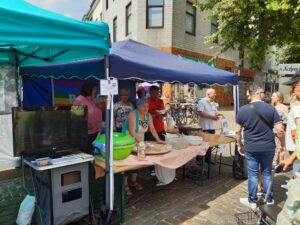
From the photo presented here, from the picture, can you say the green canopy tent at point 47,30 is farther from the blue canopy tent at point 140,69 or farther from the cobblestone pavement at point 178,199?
the cobblestone pavement at point 178,199

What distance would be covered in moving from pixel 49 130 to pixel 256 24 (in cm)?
818

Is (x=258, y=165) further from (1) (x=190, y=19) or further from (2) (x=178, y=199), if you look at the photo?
(1) (x=190, y=19)

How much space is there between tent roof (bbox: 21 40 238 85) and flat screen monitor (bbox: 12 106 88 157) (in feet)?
2.56

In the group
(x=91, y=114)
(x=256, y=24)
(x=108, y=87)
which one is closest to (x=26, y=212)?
(x=108, y=87)

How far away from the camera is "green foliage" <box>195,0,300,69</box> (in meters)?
8.41

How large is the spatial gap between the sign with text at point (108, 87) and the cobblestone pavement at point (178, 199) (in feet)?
4.39

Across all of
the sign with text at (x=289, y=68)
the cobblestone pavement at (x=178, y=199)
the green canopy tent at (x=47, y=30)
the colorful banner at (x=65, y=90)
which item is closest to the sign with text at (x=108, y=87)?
the green canopy tent at (x=47, y=30)

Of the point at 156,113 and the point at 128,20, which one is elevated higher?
the point at 128,20

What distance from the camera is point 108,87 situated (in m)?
3.24

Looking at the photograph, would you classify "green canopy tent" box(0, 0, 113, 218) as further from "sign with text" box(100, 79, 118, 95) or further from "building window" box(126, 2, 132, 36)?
"building window" box(126, 2, 132, 36)

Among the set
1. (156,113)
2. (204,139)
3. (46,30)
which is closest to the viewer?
(46,30)

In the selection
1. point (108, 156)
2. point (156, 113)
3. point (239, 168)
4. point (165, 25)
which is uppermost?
point (165, 25)

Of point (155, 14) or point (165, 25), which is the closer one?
point (165, 25)

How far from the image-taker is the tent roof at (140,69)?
11.7 feet
